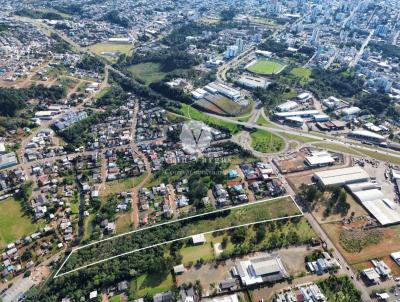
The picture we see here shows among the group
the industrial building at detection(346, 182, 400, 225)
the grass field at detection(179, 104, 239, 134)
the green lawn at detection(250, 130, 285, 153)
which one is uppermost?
the industrial building at detection(346, 182, 400, 225)

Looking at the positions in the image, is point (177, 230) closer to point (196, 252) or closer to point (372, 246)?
point (196, 252)

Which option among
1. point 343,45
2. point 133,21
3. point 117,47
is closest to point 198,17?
point 133,21

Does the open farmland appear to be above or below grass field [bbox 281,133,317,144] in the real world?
below

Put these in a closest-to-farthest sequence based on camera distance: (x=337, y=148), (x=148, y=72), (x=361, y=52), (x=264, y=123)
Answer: (x=337, y=148), (x=264, y=123), (x=148, y=72), (x=361, y=52)

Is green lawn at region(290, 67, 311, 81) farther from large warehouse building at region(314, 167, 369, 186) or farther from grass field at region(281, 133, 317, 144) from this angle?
large warehouse building at region(314, 167, 369, 186)

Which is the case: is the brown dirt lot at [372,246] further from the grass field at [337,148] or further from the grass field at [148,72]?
the grass field at [148,72]

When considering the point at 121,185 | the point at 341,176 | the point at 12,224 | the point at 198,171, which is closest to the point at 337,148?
the point at 341,176

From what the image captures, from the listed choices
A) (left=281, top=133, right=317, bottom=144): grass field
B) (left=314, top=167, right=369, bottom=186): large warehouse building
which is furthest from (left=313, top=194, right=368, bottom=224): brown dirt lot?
(left=281, top=133, right=317, bottom=144): grass field
